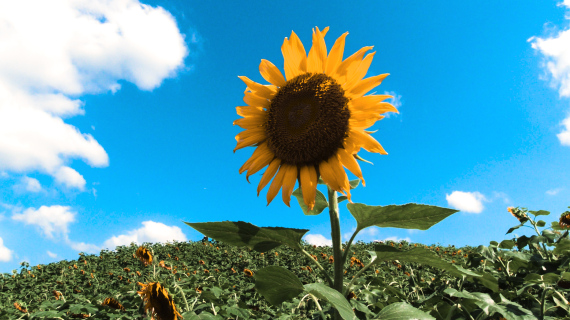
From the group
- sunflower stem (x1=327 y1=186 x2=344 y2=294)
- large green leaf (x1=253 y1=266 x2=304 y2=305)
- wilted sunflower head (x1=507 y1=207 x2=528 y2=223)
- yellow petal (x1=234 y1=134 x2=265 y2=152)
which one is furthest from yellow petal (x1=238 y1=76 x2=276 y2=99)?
wilted sunflower head (x1=507 y1=207 x2=528 y2=223)

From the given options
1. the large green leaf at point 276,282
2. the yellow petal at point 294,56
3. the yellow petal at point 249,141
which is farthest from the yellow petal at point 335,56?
the large green leaf at point 276,282

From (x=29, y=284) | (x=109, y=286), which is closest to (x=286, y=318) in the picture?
(x=109, y=286)

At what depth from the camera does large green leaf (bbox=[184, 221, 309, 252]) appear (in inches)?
56.5

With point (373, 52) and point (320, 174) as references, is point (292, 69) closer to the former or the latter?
point (373, 52)

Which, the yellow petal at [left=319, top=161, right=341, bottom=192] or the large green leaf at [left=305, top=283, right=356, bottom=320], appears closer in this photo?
the large green leaf at [left=305, top=283, right=356, bottom=320]

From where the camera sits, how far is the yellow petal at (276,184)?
1.80 m

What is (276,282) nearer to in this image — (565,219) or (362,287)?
(362,287)

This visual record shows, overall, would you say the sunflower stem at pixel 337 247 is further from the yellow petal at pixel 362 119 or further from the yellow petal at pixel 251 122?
the yellow petal at pixel 251 122

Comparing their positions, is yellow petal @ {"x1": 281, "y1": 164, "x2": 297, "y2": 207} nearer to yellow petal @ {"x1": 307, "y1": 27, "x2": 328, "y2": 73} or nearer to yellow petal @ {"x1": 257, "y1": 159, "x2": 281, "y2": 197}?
yellow petal @ {"x1": 257, "y1": 159, "x2": 281, "y2": 197}

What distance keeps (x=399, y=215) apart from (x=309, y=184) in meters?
0.45

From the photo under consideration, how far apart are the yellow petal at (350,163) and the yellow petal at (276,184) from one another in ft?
1.05

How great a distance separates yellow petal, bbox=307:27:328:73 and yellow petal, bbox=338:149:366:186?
483mm

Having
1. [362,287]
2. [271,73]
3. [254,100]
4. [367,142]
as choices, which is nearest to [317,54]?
[271,73]

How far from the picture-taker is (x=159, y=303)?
2238 millimetres
